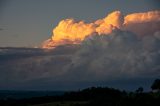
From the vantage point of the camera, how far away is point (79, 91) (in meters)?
188

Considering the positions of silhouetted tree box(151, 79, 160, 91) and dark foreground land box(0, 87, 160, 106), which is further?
silhouetted tree box(151, 79, 160, 91)

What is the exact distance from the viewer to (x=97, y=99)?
14362 centimetres

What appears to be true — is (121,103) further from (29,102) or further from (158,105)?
(29,102)

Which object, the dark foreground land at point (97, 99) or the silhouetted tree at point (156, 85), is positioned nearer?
the dark foreground land at point (97, 99)

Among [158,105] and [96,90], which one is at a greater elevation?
[96,90]

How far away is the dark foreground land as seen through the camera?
124 metres

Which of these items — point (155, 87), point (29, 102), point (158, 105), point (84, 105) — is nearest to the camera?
Result: point (158, 105)

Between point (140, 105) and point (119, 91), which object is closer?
point (140, 105)

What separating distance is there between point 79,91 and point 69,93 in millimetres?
4085

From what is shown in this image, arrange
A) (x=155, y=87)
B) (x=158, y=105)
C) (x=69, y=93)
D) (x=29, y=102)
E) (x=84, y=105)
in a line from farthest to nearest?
(x=69, y=93) → (x=29, y=102) → (x=155, y=87) → (x=84, y=105) → (x=158, y=105)

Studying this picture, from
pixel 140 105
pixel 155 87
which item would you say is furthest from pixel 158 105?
pixel 155 87

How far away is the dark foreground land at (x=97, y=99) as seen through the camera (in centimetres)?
12406

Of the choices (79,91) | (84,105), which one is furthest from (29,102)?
(84,105)

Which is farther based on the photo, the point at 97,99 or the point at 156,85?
the point at 156,85
